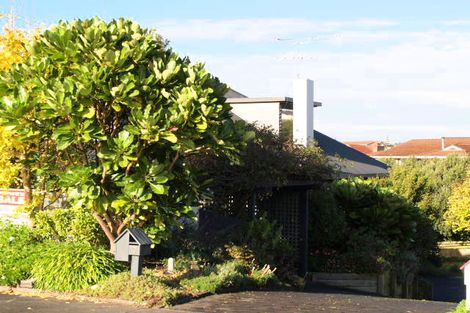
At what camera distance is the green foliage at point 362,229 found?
63.8ft

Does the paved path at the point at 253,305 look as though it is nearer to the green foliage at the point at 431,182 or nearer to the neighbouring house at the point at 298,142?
the neighbouring house at the point at 298,142

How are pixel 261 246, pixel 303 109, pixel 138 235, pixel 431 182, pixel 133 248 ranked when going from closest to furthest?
1. pixel 133 248
2. pixel 138 235
3. pixel 261 246
4. pixel 303 109
5. pixel 431 182

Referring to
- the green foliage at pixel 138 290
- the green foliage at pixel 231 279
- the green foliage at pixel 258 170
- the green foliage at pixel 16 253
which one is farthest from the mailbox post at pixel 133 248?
the green foliage at pixel 258 170

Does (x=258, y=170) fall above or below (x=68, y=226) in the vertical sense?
above

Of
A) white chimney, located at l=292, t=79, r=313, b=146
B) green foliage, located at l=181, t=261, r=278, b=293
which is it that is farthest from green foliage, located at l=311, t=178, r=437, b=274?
green foliage, located at l=181, t=261, r=278, b=293

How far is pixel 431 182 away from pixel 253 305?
109 ft

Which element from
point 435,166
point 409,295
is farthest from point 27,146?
point 435,166

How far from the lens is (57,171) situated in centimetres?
1300

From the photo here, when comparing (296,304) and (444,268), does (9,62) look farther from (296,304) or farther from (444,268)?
(444,268)

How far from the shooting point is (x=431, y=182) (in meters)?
42.1

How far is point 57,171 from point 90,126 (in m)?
1.82

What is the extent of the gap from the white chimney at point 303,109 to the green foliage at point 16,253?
13.3m

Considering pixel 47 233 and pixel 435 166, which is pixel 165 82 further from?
pixel 435 166

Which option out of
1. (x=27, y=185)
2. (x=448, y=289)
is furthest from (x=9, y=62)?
(x=448, y=289)
